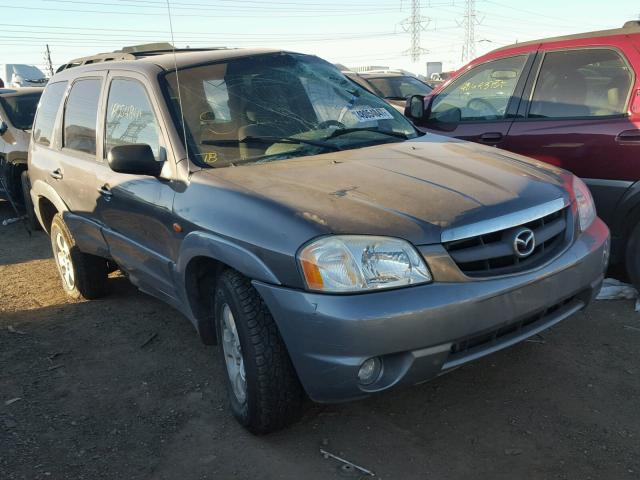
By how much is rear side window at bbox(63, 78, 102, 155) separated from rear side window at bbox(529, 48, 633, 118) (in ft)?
10.6

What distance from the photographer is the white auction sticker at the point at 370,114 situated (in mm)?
3733

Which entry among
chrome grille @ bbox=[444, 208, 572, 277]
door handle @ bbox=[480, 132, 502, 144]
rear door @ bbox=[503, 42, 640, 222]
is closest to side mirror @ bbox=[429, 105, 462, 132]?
door handle @ bbox=[480, 132, 502, 144]

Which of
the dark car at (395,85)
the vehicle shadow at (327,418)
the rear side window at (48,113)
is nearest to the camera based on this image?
the vehicle shadow at (327,418)

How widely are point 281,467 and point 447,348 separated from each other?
94 cm

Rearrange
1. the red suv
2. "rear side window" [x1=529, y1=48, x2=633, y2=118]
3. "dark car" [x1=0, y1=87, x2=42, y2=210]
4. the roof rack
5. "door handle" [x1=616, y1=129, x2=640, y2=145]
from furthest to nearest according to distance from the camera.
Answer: "dark car" [x1=0, y1=87, x2=42, y2=210] → the roof rack → "rear side window" [x1=529, y1=48, x2=633, y2=118] → the red suv → "door handle" [x1=616, y1=129, x2=640, y2=145]

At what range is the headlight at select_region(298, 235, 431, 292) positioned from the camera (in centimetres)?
234

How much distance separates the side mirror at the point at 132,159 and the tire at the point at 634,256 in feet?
10.3

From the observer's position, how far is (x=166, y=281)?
3.45 m

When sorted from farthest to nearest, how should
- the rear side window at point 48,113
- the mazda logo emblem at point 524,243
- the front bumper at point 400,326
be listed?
the rear side window at point 48,113 < the mazda logo emblem at point 524,243 < the front bumper at point 400,326

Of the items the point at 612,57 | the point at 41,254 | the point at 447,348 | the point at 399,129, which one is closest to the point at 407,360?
the point at 447,348

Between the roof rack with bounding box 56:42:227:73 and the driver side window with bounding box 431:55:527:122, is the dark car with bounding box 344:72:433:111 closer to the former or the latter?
the driver side window with bounding box 431:55:527:122

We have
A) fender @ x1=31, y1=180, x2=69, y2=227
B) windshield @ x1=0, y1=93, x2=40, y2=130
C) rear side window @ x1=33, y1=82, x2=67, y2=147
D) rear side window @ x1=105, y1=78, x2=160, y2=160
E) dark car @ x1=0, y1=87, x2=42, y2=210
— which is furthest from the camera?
windshield @ x1=0, y1=93, x2=40, y2=130

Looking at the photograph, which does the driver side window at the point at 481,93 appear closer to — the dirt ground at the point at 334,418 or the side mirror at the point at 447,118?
the side mirror at the point at 447,118

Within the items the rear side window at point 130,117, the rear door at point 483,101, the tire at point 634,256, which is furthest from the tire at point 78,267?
the tire at point 634,256
